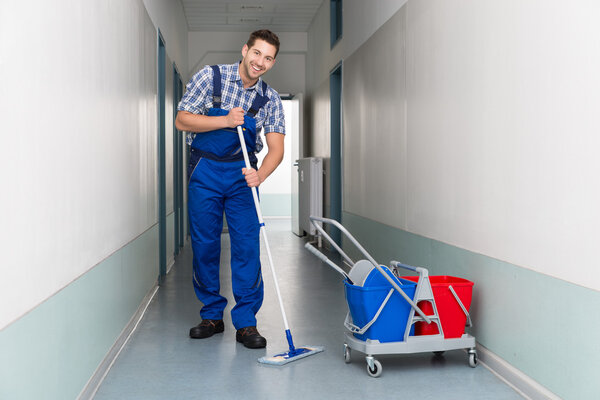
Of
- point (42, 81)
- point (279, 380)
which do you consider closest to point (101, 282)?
point (279, 380)

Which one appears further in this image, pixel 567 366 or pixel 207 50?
pixel 207 50

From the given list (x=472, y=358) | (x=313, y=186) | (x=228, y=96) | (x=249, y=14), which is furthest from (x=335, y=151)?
(x=472, y=358)

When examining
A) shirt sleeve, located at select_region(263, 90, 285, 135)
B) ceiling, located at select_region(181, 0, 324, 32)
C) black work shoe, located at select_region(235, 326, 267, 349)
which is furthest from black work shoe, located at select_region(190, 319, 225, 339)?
ceiling, located at select_region(181, 0, 324, 32)

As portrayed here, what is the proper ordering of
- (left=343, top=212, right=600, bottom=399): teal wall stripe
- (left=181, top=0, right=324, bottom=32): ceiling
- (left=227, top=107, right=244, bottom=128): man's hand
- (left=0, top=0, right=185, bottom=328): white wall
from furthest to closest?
(left=181, top=0, right=324, bottom=32): ceiling < (left=227, top=107, right=244, bottom=128): man's hand < (left=343, top=212, right=600, bottom=399): teal wall stripe < (left=0, top=0, right=185, bottom=328): white wall

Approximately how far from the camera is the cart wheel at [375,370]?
269 centimetres

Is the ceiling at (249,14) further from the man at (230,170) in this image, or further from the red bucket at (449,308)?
the red bucket at (449,308)

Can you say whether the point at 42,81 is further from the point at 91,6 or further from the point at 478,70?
the point at 478,70

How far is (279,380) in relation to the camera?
2.66 meters

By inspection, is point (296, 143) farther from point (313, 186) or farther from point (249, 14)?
point (249, 14)

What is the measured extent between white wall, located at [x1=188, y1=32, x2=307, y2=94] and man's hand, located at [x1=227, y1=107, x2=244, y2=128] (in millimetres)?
6667

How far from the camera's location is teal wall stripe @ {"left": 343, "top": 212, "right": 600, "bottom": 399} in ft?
6.90

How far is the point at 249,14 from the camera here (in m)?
8.82

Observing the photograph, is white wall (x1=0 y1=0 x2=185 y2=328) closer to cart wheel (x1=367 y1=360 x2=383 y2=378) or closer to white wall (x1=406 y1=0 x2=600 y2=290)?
cart wheel (x1=367 y1=360 x2=383 y2=378)

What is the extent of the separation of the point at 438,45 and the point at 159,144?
2692 mm
